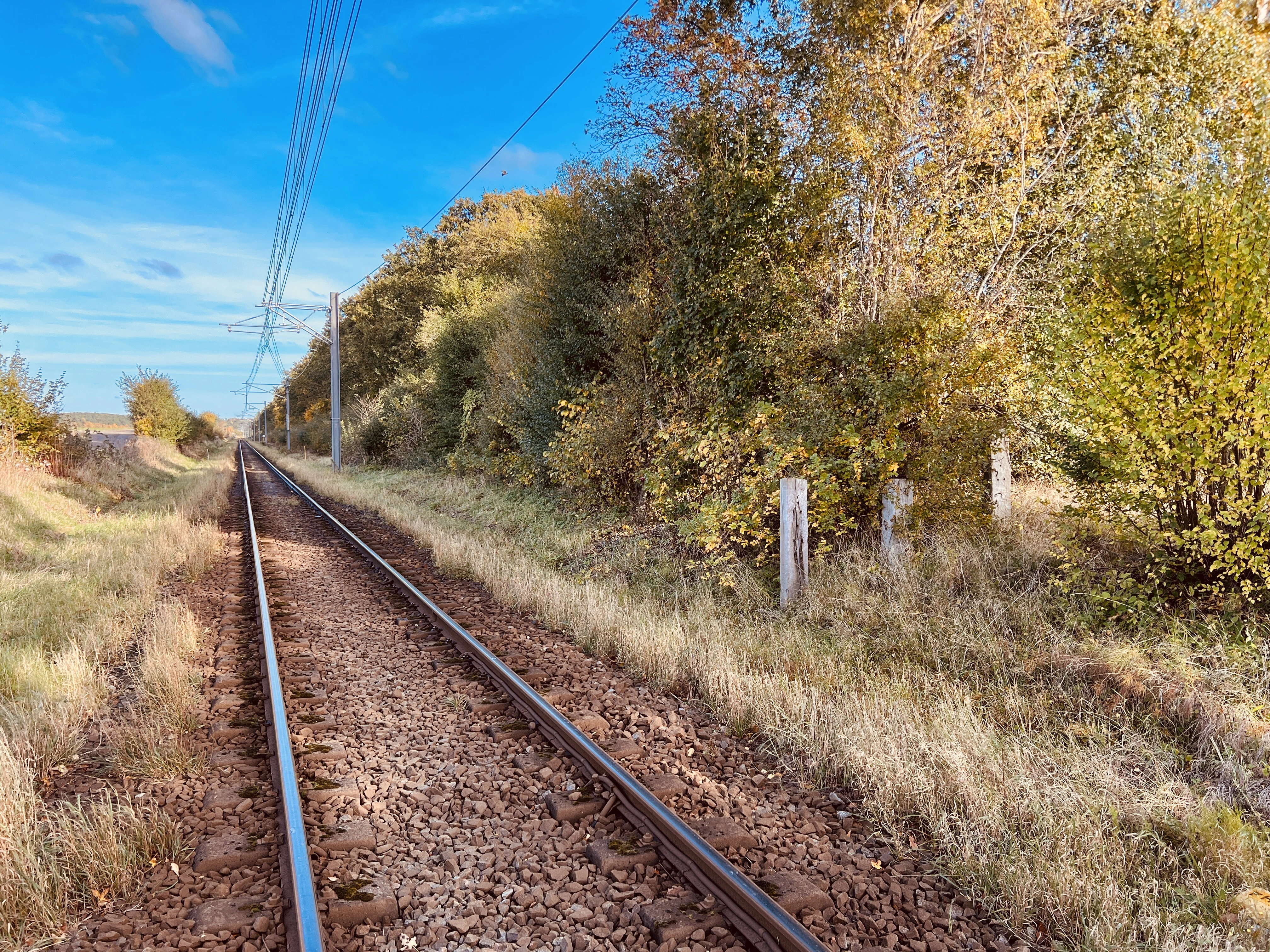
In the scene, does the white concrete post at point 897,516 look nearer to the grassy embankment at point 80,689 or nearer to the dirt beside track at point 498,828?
the dirt beside track at point 498,828

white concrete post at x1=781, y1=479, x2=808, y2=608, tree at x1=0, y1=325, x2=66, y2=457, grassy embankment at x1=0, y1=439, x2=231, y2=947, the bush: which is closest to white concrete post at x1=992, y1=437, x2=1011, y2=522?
the bush

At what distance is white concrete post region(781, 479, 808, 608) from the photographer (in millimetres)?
7621

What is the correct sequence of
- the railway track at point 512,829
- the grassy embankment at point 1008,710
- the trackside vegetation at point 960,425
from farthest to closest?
the trackside vegetation at point 960,425, the grassy embankment at point 1008,710, the railway track at point 512,829

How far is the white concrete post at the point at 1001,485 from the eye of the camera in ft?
27.0

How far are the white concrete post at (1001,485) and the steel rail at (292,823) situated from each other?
7.39 m

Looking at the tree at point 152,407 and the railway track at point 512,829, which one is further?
the tree at point 152,407

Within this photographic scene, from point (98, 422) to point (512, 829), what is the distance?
427 feet

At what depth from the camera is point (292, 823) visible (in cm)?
356

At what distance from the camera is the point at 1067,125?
9875 millimetres

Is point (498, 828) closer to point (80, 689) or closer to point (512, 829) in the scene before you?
point (512, 829)

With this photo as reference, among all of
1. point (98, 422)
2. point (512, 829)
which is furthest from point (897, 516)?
point (98, 422)

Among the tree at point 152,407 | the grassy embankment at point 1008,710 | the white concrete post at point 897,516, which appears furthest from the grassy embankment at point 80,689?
the tree at point 152,407

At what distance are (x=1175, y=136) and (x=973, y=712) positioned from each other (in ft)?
30.8

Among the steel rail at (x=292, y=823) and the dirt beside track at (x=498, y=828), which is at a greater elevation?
the steel rail at (x=292, y=823)
